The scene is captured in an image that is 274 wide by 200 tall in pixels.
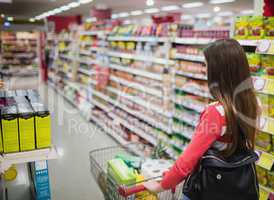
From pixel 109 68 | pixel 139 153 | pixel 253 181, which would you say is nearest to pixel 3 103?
pixel 139 153

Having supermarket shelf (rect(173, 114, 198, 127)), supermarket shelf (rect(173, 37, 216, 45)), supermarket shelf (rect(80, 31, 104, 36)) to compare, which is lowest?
supermarket shelf (rect(173, 114, 198, 127))

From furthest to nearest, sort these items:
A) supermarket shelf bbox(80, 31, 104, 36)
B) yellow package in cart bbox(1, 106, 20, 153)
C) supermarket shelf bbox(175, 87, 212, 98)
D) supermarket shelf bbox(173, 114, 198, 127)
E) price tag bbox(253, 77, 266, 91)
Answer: supermarket shelf bbox(80, 31, 104, 36)
supermarket shelf bbox(173, 114, 198, 127)
supermarket shelf bbox(175, 87, 212, 98)
price tag bbox(253, 77, 266, 91)
yellow package in cart bbox(1, 106, 20, 153)

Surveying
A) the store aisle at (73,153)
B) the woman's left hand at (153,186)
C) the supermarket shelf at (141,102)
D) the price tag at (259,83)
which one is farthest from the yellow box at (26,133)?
the supermarket shelf at (141,102)

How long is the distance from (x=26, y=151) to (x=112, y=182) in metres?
0.80

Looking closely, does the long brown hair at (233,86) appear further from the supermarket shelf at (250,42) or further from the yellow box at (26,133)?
the yellow box at (26,133)

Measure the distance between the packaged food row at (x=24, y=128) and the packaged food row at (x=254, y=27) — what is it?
6.13 feet

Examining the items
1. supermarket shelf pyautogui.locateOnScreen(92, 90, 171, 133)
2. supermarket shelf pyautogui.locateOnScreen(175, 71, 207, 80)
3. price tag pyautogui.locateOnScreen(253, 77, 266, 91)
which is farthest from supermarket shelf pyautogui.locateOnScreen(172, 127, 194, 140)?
price tag pyautogui.locateOnScreen(253, 77, 266, 91)

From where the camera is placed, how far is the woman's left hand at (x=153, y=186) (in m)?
1.64

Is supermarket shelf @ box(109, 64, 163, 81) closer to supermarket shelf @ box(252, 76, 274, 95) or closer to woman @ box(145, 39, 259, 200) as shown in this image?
supermarket shelf @ box(252, 76, 274, 95)

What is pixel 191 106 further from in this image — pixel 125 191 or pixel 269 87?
pixel 125 191

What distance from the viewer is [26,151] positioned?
223cm

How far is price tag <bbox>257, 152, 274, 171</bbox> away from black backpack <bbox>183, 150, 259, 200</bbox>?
85 cm

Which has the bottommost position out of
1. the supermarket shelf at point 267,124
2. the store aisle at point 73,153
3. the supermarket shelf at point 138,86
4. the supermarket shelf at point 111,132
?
the store aisle at point 73,153

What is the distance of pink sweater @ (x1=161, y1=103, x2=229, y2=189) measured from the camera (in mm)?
1464
